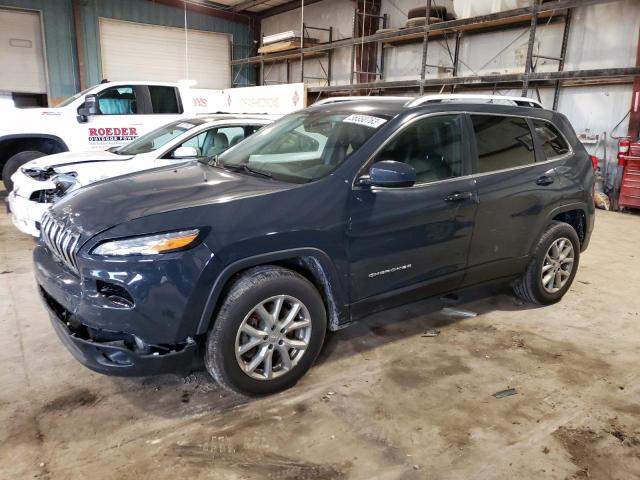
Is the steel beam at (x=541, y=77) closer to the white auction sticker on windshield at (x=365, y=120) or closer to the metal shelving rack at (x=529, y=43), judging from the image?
the metal shelving rack at (x=529, y=43)

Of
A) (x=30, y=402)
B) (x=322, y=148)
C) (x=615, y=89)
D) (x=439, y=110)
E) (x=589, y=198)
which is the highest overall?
(x=615, y=89)

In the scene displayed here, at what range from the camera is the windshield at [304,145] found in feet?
9.50

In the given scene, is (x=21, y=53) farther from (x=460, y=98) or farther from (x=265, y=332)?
(x=265, y=332)

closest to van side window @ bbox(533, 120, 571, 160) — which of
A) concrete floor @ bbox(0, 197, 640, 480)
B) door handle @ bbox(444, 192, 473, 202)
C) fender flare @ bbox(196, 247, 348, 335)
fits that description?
door handle @ bbox(444, 192, 473, 202)

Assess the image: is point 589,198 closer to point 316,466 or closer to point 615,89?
point 316,466

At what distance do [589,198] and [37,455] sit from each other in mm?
4143

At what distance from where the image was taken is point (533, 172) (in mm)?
3619

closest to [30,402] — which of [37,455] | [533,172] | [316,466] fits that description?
[37,455]

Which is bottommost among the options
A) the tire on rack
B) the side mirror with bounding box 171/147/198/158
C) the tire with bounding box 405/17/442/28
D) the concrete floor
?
the concrete floor

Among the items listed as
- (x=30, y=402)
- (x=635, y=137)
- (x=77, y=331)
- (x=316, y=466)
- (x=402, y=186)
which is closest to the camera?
(x=316, y=466)

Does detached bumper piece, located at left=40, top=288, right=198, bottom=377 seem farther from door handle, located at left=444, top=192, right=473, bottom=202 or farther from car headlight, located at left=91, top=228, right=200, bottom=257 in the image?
door handle, located at left=444, top=192, right=473, bottom=202

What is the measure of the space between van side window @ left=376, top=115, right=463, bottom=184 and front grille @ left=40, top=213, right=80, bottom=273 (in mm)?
1667

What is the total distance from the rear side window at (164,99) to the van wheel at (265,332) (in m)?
6.50

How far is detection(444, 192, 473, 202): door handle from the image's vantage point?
10.2 ft
